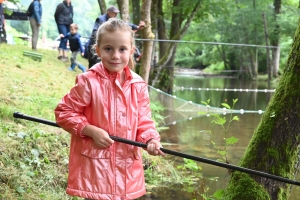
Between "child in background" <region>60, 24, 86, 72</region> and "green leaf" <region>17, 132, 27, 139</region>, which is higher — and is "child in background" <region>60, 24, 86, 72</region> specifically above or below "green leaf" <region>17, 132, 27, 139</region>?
above

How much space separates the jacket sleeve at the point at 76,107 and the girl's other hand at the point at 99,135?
0.04m

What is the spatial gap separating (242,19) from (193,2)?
17281mm

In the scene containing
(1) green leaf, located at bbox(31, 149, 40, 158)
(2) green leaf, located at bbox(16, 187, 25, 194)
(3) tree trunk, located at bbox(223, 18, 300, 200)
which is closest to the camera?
(3) tree trunk, located at bbox(223, 18, 300, 200)

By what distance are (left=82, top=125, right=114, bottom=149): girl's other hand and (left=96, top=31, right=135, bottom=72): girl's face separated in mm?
371

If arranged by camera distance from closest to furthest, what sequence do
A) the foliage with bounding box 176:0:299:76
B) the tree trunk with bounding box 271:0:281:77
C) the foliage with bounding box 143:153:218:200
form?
the foliage with bounding box 143:153:218:200
the foliage with bounding box 176:0:299:76
the tree trunk with bounding box 271:0:281:77

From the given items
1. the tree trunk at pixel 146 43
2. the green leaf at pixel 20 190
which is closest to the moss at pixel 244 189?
the green leaf at pixel 20 190

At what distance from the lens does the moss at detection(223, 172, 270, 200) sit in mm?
3064

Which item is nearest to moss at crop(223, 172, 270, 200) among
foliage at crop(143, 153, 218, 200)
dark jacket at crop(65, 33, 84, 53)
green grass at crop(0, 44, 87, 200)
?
green grass at crop(0, 44, 87, 200)

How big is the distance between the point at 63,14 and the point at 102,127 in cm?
1191

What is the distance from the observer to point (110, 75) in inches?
101

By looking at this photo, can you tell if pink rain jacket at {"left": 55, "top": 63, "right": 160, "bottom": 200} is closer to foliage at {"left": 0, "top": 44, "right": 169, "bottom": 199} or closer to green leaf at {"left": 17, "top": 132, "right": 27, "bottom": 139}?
foliage at {"left": 0, "top": 44, "right": 169, "bottom": 199}

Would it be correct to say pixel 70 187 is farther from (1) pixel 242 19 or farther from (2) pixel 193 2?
(1) pixel 242 19

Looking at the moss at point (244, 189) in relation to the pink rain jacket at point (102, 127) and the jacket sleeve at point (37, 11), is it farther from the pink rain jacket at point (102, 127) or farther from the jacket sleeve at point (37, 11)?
the jacket sleeve at point (37, 11)

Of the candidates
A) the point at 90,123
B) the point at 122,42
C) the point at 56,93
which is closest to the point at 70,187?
the point at 90,123
